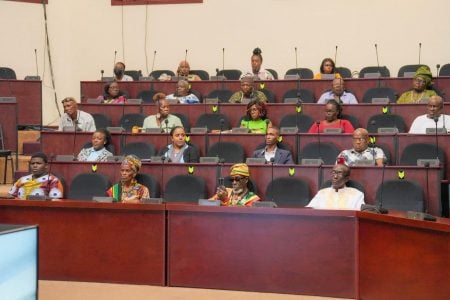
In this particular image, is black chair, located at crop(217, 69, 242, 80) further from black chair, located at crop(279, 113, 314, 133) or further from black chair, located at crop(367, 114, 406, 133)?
black chair, located at crop(367, 114, 406, 133)

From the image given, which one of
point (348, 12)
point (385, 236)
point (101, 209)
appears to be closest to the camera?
point (385, 236)

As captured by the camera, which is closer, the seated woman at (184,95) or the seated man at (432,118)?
the seated man at (432,118)

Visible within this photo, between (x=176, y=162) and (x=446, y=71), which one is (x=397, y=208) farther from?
(x=446, y=71)

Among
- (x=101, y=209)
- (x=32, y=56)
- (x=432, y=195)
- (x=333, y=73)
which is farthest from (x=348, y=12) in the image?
(x=101, y=209)

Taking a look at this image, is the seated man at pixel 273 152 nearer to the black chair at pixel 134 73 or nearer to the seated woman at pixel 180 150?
the seated woman at pixel 180 150

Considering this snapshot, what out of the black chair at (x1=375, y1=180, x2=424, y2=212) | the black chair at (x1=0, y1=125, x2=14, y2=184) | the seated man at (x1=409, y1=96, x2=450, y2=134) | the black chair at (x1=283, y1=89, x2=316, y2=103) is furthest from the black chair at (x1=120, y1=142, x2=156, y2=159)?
the seated man at (x1=409, y1=96, x2=450, y2=134)

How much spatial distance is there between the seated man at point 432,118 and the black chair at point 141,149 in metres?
2.48

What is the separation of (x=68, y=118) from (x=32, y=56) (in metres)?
3.71

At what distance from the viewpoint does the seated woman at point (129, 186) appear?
19.5 ft

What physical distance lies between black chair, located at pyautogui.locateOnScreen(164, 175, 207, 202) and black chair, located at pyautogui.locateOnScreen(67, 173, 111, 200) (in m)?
0.53

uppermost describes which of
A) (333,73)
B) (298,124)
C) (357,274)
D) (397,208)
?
(333,73)

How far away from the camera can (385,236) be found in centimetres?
442

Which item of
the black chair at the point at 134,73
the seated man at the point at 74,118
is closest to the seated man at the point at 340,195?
the seated man at the point at 74,118

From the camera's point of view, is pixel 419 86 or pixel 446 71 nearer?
pixel 419 86
